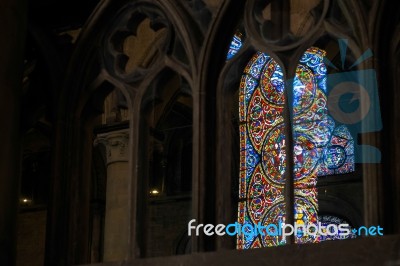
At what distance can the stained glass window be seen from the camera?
1705 cm

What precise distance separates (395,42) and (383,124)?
0.50 metres

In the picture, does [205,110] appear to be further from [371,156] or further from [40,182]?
[40,182]

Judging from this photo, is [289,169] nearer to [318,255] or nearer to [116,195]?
[318,255]

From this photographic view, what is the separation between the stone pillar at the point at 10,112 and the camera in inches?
236

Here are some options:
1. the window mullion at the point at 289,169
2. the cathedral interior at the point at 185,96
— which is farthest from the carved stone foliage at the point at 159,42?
the window mullion at the point at 289,169

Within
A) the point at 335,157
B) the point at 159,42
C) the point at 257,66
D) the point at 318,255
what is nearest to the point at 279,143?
the point at 335,157

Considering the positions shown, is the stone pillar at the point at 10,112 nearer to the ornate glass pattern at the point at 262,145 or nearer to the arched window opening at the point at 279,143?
the arched window opening at the point at 279,143

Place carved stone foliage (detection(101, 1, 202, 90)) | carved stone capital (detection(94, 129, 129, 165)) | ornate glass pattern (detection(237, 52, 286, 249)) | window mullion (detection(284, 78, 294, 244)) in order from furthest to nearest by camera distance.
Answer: ornate glass pattern (detection(237, 52, 286, 249)), carved stone capital (detection(94, 129, 129, 165)), carved stone foliage (detection(101, 1, 202, 90)), window mullion (detection(284, 78, 294, 244))

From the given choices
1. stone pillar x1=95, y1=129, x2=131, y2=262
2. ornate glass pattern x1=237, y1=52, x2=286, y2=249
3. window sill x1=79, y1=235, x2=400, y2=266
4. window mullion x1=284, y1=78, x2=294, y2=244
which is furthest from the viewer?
ornate glass pattern x1=237, y1=52, x2=286, y2=249

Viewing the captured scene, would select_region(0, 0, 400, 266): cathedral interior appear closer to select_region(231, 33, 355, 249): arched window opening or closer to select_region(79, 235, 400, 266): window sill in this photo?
select_region(79, 235, 400, 266): window sill

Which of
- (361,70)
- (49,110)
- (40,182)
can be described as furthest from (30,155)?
(361,70)

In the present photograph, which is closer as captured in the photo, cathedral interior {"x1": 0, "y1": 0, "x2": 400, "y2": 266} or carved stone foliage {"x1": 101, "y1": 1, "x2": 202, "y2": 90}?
cathedral interior {"x1": 0, "y1": 0, "x2": 400, "y2": 266}

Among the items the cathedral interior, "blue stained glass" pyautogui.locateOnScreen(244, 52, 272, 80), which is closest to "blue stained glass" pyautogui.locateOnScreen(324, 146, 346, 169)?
"blue stained glass" pyautogui.locateOnScreen(244, 52, 272, 80)

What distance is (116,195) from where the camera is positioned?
13.8 m
